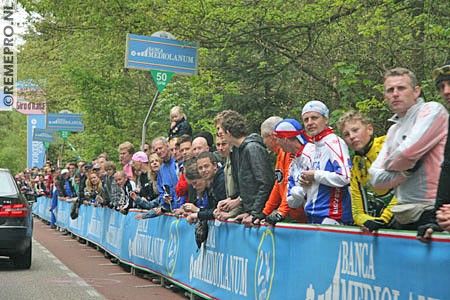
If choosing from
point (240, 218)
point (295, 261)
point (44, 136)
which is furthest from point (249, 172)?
point (44, 136)

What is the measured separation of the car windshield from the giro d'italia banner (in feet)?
7.75

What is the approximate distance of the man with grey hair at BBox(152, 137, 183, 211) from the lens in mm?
13016

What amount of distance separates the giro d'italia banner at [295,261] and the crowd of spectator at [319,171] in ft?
0.58

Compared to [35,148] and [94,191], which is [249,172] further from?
[35,148]

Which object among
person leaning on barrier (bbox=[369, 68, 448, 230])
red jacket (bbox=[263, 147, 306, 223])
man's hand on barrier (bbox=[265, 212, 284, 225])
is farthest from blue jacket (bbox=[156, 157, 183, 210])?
person leaning on barrier (bbox=[369, 68, 448, 230])

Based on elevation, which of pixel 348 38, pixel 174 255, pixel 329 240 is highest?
pixel 348 38

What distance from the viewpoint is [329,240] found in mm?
6910

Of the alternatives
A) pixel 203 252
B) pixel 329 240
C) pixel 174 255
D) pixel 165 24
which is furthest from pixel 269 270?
pixel 165 24

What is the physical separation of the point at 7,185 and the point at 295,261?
870 centimetres

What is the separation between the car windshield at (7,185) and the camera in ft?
49.2

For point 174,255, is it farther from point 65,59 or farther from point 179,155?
point 65,59

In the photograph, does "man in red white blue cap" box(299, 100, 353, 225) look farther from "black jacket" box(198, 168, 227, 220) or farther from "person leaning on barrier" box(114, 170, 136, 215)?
"person leaning on barrier" box(114, 170, 136, 215)

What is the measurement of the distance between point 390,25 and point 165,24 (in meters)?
4.64

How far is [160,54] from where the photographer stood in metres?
16.9
